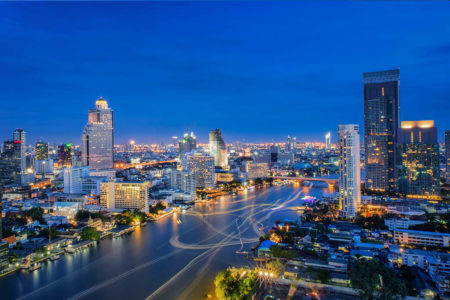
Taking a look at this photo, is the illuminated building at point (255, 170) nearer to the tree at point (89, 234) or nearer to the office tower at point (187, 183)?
the office tower at point (187, 183)

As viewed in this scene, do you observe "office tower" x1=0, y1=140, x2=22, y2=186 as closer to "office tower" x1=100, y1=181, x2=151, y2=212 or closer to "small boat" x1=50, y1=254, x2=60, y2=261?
"office tower" x1=100, y1=181, x2=151, y2=212

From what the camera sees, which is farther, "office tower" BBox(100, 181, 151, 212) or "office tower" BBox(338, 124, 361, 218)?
"office tower" BBox(100, 181, 151, 212)

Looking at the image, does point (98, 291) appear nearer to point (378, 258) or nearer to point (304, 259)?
point (304, 259)

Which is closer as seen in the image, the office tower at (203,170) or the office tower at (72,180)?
the office tower at (72,180)

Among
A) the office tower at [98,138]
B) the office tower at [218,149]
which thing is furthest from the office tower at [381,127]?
the office tower at [98,138]

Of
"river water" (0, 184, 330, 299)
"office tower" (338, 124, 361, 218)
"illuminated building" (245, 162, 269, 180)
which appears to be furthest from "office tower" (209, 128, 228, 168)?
"office tower" (338, 124, 361, 218)

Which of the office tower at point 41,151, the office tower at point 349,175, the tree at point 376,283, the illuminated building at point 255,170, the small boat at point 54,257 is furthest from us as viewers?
the office tower at point 41,151
